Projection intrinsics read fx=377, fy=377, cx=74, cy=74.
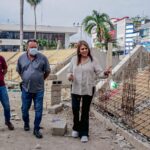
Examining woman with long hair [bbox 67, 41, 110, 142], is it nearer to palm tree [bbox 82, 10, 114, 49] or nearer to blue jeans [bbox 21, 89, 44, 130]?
blue jeans [bbox 21, 89, 44, 130]

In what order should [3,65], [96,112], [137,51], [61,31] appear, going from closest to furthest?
[3,65]
[96,112]
[137,51]
[61,31]

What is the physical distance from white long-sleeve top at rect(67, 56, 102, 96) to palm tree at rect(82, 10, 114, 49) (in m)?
30.5

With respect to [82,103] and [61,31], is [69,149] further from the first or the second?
[61,31]

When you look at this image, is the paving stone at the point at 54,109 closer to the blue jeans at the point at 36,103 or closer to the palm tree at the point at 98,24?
the blue jeans at the point at 36,103

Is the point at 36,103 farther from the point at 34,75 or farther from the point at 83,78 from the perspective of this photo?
the point at 83,78

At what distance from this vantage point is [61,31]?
7594 centimetres

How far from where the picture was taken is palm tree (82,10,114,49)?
3703cm

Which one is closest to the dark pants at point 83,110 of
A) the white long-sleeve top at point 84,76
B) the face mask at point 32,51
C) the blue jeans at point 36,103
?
the white long-sleeve top at point 84,76

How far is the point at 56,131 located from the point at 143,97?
9.65 ft

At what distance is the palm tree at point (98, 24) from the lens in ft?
121

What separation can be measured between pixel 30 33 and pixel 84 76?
7268 centimetres

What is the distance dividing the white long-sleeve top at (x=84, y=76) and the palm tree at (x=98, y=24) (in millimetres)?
30517

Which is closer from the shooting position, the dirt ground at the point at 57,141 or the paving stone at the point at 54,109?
the dirt ground at the point at 57,141

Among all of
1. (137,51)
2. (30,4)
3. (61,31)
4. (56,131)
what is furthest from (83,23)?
(61,31)
